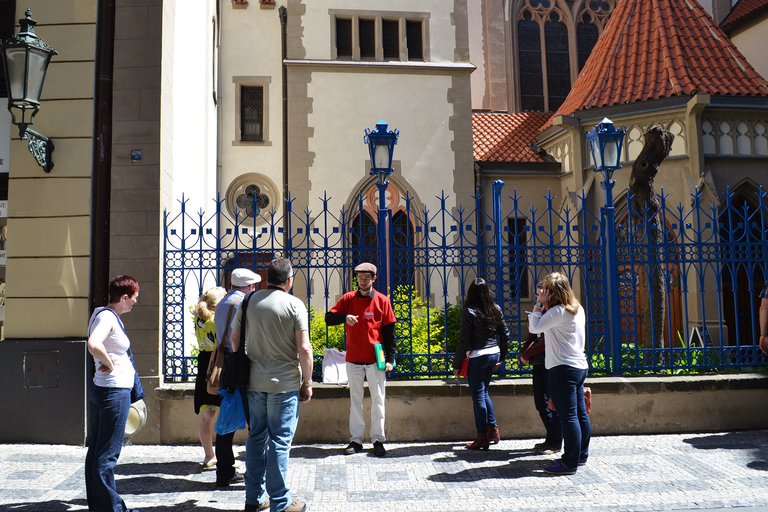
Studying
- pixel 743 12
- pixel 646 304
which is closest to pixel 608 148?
pixel 646 304

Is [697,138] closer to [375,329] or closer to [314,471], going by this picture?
[375,329]

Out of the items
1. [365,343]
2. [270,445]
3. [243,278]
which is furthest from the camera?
[365,343]

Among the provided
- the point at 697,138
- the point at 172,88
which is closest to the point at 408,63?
the point at 697,138

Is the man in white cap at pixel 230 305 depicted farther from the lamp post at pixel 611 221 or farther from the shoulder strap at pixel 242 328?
the lamp post at pixel 611 221

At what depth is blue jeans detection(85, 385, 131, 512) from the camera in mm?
4000

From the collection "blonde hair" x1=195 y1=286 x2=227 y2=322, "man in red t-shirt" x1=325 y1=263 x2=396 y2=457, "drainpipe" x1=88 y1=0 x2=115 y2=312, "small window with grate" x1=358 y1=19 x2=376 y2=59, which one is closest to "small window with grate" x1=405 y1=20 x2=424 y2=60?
"small window with grate" x1=358 y1=19 x2=376 y2=59

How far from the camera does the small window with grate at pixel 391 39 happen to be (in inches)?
634

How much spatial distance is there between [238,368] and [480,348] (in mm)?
2609

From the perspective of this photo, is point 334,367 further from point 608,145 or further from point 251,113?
point 251,113

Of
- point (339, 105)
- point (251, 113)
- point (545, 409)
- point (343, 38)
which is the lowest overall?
point (545, 409)

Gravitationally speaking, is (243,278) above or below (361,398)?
above

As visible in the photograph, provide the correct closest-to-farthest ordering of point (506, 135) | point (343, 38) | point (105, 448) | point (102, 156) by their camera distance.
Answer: point (105, 448) < point (102, 156) < point (343, 38) < point (506, 135)

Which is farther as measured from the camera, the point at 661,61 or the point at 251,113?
the point at 251,113

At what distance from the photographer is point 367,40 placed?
16141 mm
